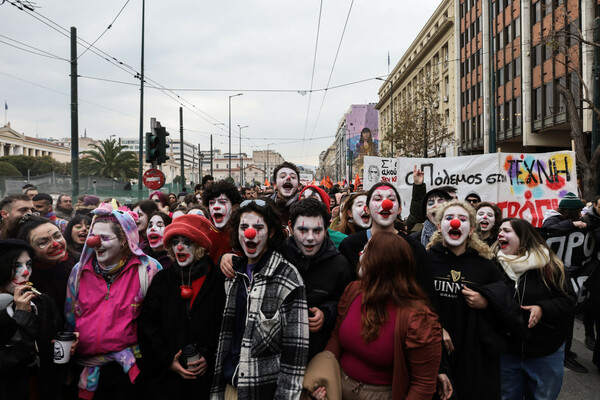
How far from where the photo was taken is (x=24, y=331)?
2.57 meters

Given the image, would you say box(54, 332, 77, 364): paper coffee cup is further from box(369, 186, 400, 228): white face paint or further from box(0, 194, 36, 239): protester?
box(369, 186, 400, 228): white face paint

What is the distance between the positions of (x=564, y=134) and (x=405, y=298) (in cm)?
2866

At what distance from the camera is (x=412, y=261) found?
8.36 ft

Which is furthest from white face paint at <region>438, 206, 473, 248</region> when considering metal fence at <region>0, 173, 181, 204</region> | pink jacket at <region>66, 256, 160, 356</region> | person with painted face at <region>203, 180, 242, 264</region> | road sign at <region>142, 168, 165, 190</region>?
metal fence at <region>0, 173, 181, 204</region>

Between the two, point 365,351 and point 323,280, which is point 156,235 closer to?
point 323,280

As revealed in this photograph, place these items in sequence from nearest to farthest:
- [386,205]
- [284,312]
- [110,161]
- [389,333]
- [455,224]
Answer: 1. [389,333]
2. [284,312]
3. [455,224]
4. [386,205]
5. [110,161]

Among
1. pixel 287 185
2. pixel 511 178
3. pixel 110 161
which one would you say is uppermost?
pixel 110 161

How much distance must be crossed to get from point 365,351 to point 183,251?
55.3 inches

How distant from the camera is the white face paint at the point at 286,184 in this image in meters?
4.99

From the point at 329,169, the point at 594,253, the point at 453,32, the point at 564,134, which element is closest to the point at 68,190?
the point at 594,253

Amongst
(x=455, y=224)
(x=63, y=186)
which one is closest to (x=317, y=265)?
(x=455, y=224)

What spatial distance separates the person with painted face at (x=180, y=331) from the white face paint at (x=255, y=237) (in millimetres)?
393

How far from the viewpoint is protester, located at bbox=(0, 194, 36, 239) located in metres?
3.88

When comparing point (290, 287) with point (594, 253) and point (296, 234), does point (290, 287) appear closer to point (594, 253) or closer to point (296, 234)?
point (296, 234)
